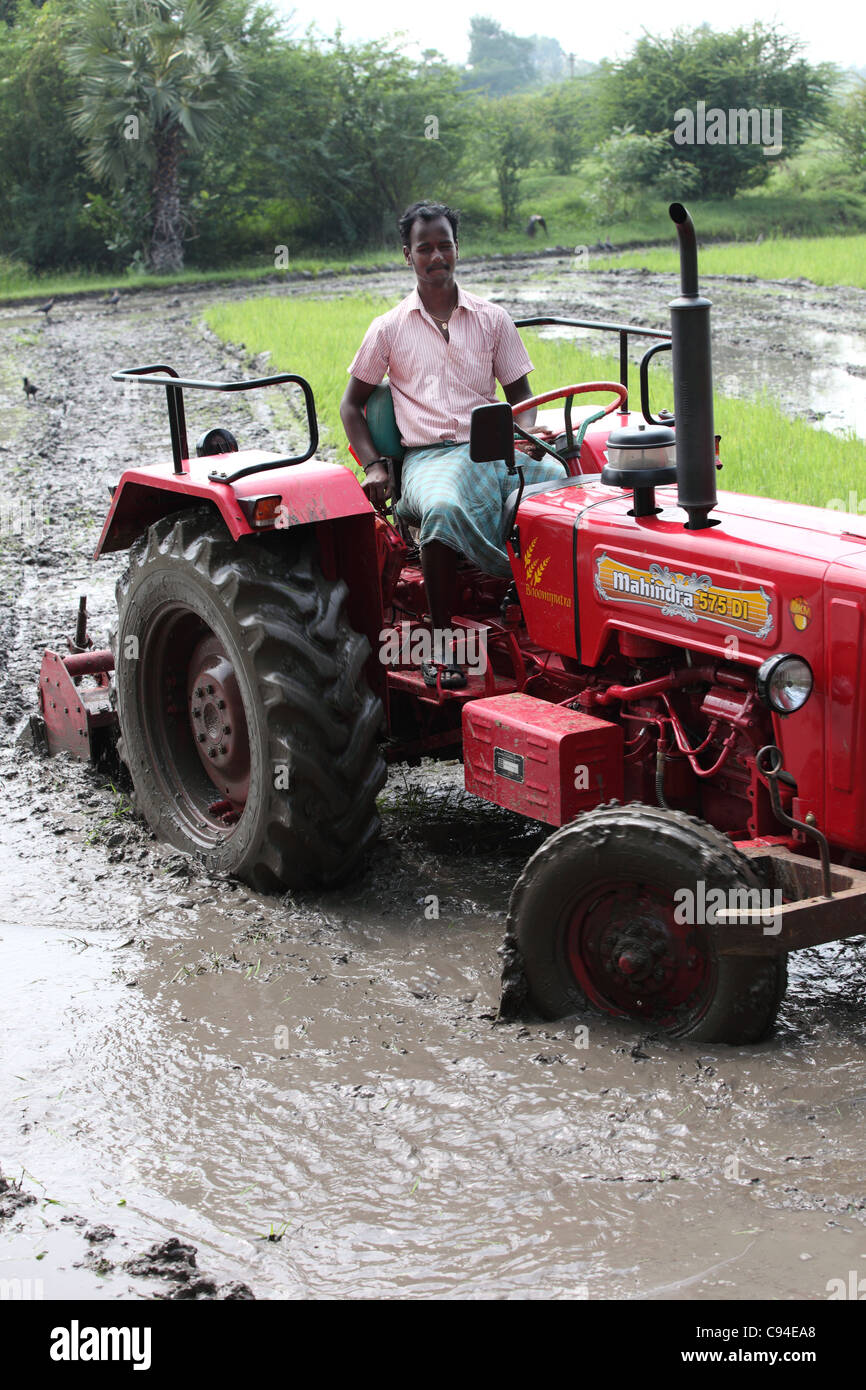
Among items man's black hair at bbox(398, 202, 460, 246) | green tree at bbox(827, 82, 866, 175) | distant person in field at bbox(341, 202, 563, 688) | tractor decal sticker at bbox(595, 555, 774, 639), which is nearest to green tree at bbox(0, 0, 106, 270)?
green tree at bbox(827, 82, 866, 175)

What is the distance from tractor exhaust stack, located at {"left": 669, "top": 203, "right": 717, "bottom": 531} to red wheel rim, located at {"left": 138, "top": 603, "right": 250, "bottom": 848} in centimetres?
194

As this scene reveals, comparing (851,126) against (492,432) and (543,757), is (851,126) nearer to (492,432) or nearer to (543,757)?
(492,432)

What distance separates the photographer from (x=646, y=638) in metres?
3.89

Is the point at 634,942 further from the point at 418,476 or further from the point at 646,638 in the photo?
the point at 418,476

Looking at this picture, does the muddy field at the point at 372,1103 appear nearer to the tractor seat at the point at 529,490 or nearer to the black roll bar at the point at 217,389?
the tractor seat at the point at 529,490

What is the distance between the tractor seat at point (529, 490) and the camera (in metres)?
4.27

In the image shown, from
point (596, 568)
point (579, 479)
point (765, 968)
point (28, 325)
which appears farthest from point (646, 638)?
point (28, 325)

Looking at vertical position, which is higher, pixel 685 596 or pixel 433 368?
pixel 433 368

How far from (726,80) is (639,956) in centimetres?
3844

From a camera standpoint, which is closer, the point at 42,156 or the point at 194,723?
the point at 194,723

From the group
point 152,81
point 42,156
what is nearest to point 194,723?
point 152,81

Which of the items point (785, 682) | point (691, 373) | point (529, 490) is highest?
point (691, 373)

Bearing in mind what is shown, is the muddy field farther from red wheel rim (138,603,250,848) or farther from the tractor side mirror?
the tractor side mirror

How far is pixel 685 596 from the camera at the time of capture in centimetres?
368
